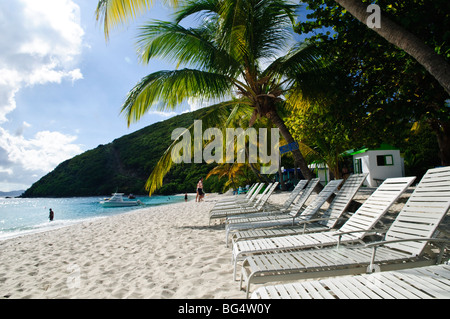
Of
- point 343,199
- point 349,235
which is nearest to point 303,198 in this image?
point 343,199

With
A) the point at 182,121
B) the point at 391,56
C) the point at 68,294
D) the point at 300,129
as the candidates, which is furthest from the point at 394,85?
the point at 182,121

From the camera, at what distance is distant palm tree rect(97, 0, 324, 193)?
7102mm

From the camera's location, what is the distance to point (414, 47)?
308cm

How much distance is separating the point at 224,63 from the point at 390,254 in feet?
18.8

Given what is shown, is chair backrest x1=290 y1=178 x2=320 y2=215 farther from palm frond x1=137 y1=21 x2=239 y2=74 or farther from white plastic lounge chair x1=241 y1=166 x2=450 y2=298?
palm frond x1=137 y1=21 x2=239 y2=74

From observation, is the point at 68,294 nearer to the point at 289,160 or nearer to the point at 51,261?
the point at 51,261

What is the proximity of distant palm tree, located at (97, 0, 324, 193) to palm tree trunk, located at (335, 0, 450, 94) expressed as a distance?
367 cm

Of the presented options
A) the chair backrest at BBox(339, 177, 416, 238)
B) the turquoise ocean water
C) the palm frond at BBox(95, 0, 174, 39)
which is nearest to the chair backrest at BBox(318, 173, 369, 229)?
the chair backrest at BBox(339, 177, 416, 238)

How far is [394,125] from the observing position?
228 inches

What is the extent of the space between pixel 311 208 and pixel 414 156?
61.8ft

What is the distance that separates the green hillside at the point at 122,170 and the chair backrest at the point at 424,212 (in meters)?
47.5

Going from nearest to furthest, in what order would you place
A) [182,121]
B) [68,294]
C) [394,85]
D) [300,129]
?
[68,294] → [394,85] → [300,129] → [182,121]

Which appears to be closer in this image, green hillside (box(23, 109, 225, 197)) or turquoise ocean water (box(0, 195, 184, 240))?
turquoise ocean water (box(0, 195, 184, 240))

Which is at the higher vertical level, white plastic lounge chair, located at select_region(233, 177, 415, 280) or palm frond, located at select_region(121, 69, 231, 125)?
palm frond, located at select_region(121, 69, 231, 125)
